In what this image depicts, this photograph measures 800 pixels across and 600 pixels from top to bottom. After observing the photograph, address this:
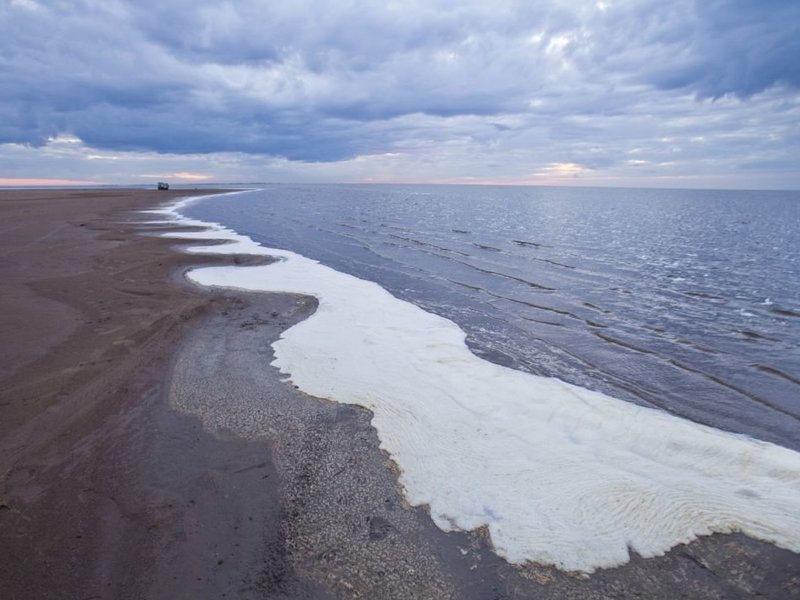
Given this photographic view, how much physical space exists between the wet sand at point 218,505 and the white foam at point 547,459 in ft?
0.96

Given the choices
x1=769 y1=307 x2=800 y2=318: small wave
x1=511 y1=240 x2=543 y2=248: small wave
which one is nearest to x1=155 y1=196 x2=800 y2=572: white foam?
x1=769 y1=307 x2=800 y2=318: small wave

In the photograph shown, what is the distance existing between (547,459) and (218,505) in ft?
13.7

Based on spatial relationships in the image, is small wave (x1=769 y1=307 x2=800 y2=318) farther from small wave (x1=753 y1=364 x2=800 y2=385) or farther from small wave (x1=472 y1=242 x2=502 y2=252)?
small wave (x1=472 y1=242 x2=502 y2=252)

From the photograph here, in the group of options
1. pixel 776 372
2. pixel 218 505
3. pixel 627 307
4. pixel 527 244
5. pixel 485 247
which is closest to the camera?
pixel 218 505

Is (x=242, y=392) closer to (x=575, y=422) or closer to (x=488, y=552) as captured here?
(x=488, y=552)

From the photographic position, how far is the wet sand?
4.16m

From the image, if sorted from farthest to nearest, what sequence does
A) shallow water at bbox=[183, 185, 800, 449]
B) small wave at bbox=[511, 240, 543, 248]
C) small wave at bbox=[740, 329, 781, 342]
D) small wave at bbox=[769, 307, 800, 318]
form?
small wave at bbox=[511, 240, 543, 248]
small wave at bbox=[769, 307, 800, 318]
small wave at bbox=[740, 329, 781, 342]
shallow water at bbox=[183, 185, 800, 449]

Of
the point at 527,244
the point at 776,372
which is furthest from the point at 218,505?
the point at 527,244

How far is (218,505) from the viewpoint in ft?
16.8

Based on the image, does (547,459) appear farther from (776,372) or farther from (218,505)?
(776,372)

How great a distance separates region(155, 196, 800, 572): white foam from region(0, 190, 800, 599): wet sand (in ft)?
0.96

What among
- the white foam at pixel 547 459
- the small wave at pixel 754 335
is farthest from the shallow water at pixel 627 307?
the white foam at pixel 547 459

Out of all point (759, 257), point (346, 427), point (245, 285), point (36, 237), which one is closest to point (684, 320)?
point (346, 427)

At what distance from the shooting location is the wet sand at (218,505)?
4156 millimetres
